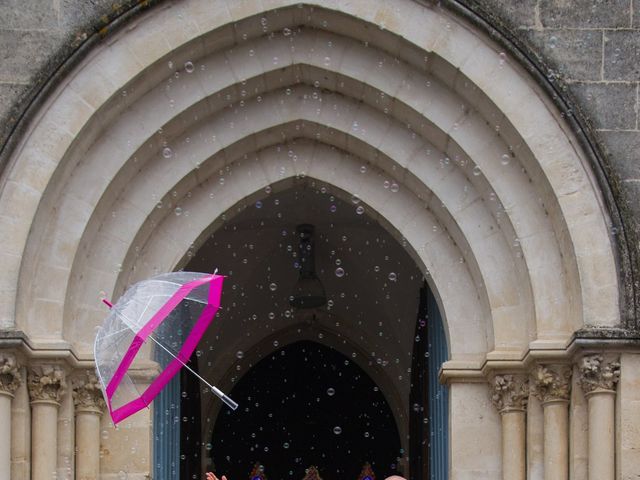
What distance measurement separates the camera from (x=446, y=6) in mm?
10836

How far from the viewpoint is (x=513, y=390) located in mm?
11008

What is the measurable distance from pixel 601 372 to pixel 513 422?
808mm

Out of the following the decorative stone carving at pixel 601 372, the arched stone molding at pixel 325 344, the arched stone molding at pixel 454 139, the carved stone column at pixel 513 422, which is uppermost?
the arched stone molding at pixel 454 139

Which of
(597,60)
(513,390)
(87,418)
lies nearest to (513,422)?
(513,390)

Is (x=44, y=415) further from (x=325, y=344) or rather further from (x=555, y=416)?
(x=325, y=344)

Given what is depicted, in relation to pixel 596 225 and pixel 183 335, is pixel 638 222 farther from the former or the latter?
pixel 183 335

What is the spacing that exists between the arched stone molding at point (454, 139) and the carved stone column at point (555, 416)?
23cm

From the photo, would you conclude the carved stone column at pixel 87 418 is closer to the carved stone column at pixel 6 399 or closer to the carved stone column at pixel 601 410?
the carved stone column at pixel 6 399

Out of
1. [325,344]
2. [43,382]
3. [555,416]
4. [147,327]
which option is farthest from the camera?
[325,344]

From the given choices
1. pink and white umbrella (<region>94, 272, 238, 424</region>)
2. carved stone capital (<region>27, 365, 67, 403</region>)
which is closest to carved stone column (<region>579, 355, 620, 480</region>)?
pink and white umbrella (<region>94, 272, 238, 424</region>)

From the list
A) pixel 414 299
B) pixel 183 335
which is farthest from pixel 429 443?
pixel 183 335

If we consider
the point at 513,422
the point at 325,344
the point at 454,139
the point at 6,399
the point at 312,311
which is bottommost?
the point at 513,422

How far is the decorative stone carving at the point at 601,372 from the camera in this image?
1041 centimetres

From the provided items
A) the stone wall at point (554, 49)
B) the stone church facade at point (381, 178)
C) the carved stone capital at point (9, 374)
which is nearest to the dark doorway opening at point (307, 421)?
the stone church facade at point (381, 178)
